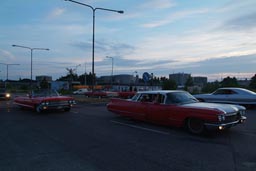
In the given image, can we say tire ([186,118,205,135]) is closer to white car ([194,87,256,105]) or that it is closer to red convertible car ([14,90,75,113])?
red convertible car ([14,90,75,113])

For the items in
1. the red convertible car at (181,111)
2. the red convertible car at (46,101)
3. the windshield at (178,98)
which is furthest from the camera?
the red convertible car at (46,101)

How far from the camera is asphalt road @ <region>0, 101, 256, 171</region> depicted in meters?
4.96

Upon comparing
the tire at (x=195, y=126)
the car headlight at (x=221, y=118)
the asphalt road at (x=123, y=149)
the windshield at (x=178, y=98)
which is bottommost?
A: the asphalt road at (x=123, y=149)

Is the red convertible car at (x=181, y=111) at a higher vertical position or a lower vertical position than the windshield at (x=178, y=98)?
lower

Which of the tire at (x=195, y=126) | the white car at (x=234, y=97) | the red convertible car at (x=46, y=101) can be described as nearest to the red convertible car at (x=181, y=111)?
the tire at (x=195, y=126)

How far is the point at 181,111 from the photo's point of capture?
27.1ft

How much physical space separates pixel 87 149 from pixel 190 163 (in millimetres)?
2570

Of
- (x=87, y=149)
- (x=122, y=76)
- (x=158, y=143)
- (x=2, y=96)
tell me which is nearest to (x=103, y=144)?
(x=87, y=149)

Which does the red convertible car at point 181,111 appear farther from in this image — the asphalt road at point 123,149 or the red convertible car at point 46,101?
the red convertible car at point 46,101

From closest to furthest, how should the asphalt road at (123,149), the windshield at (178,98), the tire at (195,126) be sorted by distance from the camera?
the asphalt road at (123,149) < the tire at (195,126) < the windshield at (178,98)

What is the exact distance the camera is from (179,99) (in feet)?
29.8

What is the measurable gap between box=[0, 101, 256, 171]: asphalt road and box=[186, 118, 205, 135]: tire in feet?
0.80

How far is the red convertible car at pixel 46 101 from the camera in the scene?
13.3 metres

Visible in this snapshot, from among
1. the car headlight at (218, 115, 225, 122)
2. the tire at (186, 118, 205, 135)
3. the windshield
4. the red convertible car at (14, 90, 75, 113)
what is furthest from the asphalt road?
the red convertible car at (14, 90, 75, 113)
